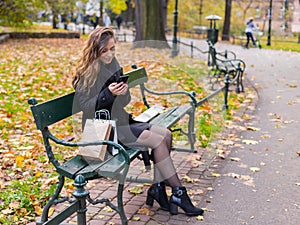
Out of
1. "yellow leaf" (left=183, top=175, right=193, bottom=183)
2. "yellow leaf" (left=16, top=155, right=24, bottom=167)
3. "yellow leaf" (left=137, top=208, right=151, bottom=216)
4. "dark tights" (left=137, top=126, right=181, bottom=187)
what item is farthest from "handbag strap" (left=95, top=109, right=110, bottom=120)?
"yellow leaf" (left=16, top=155, right=24, bottom=167)

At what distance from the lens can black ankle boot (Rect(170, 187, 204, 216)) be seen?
14.1ft

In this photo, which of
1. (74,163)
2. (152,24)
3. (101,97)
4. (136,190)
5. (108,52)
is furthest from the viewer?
(152,24)

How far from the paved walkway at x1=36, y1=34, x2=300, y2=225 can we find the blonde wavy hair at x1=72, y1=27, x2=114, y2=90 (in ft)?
3.98

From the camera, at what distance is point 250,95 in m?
10.5

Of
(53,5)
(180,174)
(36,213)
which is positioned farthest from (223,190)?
(53,5)

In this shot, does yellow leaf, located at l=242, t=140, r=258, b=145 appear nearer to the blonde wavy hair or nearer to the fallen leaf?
the blonde wavy hair

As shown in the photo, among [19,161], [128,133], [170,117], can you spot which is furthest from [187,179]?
[19,161]

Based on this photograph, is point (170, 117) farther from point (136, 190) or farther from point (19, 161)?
point (19, 161)

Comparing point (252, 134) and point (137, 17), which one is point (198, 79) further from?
point (137, 17)

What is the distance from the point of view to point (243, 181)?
524 centimetres

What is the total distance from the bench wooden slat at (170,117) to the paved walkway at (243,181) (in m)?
0.57

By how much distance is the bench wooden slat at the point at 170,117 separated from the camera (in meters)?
5.36

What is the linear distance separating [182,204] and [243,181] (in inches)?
47.1

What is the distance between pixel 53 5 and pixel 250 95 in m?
15.8
